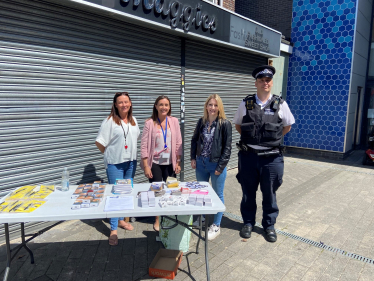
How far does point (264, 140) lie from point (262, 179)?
22.1 inches

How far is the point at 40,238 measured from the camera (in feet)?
12.7

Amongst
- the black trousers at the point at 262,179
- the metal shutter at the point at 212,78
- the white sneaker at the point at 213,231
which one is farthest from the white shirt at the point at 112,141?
the metal shutter at the point at 212,78

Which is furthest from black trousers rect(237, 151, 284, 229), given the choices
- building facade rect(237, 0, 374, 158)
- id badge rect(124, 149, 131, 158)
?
building facade rect(237, 0, 374, 158)

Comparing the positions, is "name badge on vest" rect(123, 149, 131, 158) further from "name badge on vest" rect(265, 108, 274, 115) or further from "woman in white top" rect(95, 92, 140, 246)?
"name badge on vest" rect(265, 108, 274, 115)

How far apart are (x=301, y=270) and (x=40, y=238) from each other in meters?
3.51

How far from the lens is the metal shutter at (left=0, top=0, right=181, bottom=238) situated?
3631 millimetres

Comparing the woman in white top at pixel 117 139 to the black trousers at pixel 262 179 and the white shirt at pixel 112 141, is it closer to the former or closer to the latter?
the white shirt at pixel 112 141

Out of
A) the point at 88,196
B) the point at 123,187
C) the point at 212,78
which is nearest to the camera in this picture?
the point at 88,196

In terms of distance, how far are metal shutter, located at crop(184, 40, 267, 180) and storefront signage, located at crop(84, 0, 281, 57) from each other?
14.7 inches

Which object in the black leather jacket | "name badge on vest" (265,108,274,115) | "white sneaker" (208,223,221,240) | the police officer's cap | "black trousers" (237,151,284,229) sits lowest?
"white sneaker" (208,223,221,240)

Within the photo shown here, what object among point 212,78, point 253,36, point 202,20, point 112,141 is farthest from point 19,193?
point 253,36

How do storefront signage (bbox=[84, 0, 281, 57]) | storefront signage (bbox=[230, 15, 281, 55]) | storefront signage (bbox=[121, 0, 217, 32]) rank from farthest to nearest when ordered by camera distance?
storefront signage (bbox=[230, 15, 281, 55])
storefront signage (bbox=[121, 0, 217, 32])
storefront signage (bbox=[84, 0, 281, 57])

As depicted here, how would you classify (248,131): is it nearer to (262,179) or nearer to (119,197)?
(262,179)

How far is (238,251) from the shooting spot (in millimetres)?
3557
